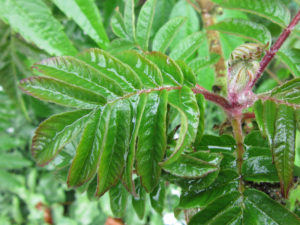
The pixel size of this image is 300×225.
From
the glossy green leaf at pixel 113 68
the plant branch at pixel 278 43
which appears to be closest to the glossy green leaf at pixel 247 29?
the plant branch at pixel 278 43

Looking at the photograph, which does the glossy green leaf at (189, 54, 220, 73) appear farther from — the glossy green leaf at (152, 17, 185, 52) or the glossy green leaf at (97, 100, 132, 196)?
the glossy green leaf at (97, 100, 132, 196)

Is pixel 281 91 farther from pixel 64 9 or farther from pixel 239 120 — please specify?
pixel 64 9

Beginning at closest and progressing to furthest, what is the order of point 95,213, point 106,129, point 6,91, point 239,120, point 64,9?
point 106,129
point 239,120
point 64,9
point 6,91
point 95,213

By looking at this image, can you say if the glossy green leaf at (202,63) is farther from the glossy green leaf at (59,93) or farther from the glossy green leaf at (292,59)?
the glossy green leaf at (59,93)

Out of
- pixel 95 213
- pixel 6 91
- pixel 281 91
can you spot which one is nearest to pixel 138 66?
pixel 281 91

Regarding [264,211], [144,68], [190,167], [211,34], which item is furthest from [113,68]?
[211,34]

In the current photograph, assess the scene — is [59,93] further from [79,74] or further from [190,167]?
[190,167]
